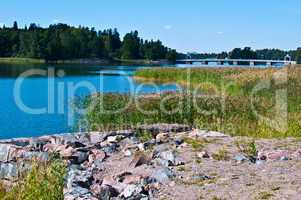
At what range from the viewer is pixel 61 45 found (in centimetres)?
16475

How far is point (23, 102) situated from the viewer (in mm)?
37469

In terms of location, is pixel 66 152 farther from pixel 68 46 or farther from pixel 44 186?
pixel 68 46

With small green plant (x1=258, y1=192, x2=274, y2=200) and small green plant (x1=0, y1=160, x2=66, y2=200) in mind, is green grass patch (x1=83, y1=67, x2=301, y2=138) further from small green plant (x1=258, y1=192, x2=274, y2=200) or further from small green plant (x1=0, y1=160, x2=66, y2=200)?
small green plant (x1=0, y1=160, x2=66, y2=200)

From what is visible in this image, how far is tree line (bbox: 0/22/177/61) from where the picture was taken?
16012 cm

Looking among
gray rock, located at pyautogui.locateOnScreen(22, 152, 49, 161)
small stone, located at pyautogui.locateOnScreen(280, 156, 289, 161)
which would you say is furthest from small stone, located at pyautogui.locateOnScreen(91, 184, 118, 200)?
small stone, located at pyautogui.locateOnScreen(280, 156, 289, 161)

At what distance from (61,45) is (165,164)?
515ft

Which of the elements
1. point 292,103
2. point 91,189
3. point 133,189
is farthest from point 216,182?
point 292,103

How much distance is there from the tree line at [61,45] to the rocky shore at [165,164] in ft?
484

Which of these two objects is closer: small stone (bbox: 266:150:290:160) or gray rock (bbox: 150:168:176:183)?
gray rock (bbox: 150:168:176:183)

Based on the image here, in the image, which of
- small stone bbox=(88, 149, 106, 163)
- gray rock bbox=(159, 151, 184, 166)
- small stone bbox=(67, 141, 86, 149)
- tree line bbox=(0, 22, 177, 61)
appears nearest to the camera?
gray rock bbox=(159, 151, 184, 166)

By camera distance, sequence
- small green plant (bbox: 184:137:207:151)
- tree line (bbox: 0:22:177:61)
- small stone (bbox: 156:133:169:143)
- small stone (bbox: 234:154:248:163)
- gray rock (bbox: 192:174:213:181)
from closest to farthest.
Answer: gray rock (bbox: 192:174:213:181) → small stone (bbox: 234:154:248:163) → small green plant (bbox: 184:137:207:151) → small stone (bbox: 156:133:169:143) → tree line (bbox: 0:22:177:61)

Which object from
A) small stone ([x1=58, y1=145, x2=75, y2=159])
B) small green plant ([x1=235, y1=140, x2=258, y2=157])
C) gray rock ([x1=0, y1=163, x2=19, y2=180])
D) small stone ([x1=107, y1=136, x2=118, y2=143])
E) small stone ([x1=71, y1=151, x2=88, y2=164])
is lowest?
gray rock ([x1=0, y1=163, x2=19, y2=180])

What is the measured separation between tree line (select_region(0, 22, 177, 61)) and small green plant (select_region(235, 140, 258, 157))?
5856 inches

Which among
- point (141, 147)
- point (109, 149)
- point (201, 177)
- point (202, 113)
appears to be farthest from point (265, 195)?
point (202, 113)
